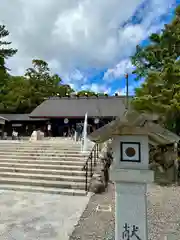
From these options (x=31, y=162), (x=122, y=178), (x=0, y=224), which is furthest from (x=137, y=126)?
(x=31, y=162)

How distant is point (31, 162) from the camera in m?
10.3

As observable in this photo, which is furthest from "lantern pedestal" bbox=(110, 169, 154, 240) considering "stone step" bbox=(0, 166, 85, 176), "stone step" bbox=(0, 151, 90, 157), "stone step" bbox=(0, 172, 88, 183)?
"stone step" bbox=(0, 151, 90, 157)

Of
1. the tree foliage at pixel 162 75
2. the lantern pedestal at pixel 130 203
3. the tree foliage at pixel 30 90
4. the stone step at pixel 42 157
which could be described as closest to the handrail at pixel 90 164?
the stone step at pixel 42 157

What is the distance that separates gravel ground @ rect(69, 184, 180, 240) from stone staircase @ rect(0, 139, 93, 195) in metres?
1.43

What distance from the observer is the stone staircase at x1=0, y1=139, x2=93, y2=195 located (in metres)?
8.01

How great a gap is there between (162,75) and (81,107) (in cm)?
1612

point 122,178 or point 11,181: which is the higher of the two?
point 122,178

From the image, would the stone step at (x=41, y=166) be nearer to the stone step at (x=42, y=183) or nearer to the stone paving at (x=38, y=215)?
the stone step at (x=42, y=183)

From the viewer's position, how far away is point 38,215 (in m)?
5.49

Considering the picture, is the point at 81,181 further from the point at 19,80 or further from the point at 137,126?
the point at 19,80

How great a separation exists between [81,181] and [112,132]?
18.0ft

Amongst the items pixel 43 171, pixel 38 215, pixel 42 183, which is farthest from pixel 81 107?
pixel 38 215

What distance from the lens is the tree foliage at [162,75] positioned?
9188 millimetres

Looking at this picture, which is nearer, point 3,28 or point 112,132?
point 112,132
